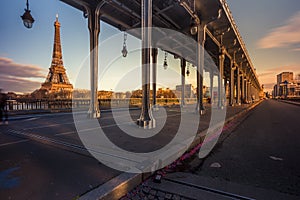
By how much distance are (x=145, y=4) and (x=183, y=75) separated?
11537 mm

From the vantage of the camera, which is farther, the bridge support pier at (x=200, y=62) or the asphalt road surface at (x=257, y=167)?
the bridge support pier at (x=200, y=62)

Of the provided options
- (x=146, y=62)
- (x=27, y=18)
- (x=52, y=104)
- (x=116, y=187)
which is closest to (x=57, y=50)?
(x=52, y=104)

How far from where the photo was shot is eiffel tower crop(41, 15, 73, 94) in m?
36.9

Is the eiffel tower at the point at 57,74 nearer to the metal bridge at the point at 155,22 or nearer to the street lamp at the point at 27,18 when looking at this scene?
the metal bridge at the point at 155,22

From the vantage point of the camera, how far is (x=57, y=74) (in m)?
39.6

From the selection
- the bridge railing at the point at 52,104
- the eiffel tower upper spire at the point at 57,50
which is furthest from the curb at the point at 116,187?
the eiffel tower upper spire at the point at 57,50

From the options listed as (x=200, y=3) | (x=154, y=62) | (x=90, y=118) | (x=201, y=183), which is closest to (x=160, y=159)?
(x=201, y=183)

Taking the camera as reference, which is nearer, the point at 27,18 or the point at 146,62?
the point at 146,62

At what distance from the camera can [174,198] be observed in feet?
6.89

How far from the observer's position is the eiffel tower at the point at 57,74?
3691 centimetres

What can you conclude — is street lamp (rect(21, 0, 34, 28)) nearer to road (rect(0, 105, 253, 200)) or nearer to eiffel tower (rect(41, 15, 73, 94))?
road (rect(0, 105, 253, 200))

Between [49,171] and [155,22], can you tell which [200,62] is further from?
[49,171]

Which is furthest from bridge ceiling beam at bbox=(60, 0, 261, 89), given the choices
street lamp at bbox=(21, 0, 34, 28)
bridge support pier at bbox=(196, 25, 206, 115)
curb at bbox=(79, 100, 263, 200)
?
curb at bbox=(79, 100, 263, 200)

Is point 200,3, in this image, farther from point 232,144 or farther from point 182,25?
point 232,144
